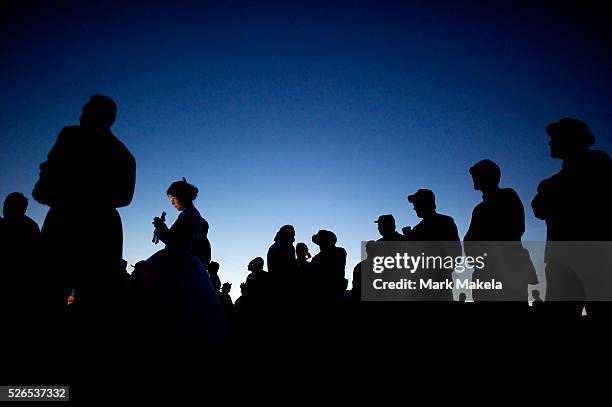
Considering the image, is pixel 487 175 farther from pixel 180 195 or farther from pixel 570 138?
pixel 180 195

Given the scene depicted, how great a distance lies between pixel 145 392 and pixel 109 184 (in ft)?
5.61

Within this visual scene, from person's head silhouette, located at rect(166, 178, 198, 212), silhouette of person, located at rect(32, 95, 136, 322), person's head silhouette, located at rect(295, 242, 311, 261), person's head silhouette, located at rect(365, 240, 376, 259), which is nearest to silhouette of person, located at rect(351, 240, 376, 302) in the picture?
person's head silhouette, located at rect(365, 240, 376, 259)

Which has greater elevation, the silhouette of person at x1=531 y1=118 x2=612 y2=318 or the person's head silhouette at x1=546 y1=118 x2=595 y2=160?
the person's head silhouette at x1=546 y1=118 x2=595 y2=160

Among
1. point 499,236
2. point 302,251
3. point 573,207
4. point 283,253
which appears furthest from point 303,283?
point 573,207

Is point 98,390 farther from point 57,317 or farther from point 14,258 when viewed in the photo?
point 14,258

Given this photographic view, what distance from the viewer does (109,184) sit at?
8.97ft

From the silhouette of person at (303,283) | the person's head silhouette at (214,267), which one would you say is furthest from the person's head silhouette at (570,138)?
the person's head silhouette at (214,267)

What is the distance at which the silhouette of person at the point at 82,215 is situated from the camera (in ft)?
8.20

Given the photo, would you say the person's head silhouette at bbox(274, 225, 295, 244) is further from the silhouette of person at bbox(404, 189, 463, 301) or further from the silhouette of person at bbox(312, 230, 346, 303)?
the silhouette of person at bbox(404, 189, 463, 301)

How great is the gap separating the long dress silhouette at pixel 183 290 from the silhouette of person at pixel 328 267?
8.87 feet

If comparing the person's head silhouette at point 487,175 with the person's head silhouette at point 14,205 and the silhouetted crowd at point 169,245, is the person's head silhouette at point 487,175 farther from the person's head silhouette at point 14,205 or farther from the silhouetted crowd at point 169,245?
the person's head silhouette at point 14,205

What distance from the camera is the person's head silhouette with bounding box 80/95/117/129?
288 centimetres

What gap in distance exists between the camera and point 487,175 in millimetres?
4316

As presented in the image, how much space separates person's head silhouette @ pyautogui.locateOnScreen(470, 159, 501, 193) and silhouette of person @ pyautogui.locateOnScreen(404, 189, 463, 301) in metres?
0.92
